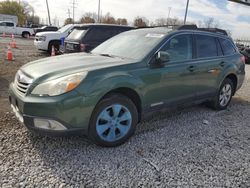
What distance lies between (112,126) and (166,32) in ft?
6.29

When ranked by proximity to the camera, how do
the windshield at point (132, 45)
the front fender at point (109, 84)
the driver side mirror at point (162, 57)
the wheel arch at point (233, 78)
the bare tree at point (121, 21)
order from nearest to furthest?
1. the front fender at point (109, 84)
2. the driver side mirror at point (162, 57)
3. the windshield at point (132, 45)
4. the wheel arch at point (233, 78)
5. the bare tree at point (121, 21)

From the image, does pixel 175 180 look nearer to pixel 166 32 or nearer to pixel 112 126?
pixel 112 126

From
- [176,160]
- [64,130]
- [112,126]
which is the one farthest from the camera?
[112,126]

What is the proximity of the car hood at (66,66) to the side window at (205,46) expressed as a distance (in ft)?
5.61

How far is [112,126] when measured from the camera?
3.55m

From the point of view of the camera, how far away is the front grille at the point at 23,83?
327 centimetres

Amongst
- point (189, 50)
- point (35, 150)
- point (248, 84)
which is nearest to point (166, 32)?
point (189, 50)

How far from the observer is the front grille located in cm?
327

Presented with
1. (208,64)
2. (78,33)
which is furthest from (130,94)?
(78,33)

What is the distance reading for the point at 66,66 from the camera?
3.54 m

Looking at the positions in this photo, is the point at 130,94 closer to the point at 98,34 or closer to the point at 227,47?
the point at 227,47

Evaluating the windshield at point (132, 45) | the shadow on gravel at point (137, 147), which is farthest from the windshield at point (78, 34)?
the shadow on gravel at point (137, 147)

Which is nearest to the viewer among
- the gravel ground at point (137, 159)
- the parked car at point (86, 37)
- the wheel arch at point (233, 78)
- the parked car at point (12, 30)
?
the gravel ground at point (137, 159)

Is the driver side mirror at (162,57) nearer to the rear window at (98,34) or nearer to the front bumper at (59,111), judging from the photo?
the front bumper at (59,111)
